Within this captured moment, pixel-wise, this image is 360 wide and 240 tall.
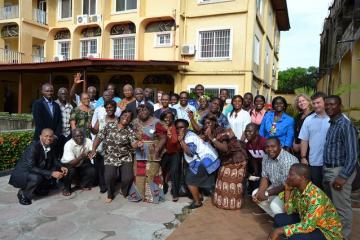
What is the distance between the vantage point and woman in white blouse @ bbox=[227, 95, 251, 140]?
241 inches

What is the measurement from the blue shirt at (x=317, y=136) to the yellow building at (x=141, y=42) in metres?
9.88

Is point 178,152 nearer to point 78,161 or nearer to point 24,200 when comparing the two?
point 78,161

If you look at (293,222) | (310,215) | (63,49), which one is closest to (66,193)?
(293,222)

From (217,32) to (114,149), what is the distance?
10.9 metres

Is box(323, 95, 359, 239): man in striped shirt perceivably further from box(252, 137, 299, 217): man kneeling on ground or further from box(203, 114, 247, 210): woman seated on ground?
box(203, 114, 247, 210): woman seated on ground

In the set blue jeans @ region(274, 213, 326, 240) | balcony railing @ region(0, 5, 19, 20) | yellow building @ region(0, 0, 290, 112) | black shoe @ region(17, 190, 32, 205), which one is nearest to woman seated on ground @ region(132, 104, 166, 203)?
black shoe @ region(17, 190, 32, 205)

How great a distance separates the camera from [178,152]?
5.51 m

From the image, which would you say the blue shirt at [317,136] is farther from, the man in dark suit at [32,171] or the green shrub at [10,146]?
the green shrub at [10,146]

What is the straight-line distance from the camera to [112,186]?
5.33m

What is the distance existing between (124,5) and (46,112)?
13.3m

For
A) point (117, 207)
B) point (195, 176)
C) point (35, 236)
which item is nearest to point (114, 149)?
point (117, 207)

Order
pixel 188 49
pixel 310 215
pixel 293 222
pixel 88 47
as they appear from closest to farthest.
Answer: pixel 310 215, pixel 293 222, pixel 188 49, pixel 88 47

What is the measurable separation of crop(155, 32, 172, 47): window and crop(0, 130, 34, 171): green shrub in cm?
1024

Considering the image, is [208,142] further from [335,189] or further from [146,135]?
[335,189]
